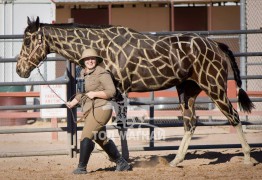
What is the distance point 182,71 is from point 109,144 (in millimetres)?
1530

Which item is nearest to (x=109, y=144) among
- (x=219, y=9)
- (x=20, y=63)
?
(x=20, y=63)

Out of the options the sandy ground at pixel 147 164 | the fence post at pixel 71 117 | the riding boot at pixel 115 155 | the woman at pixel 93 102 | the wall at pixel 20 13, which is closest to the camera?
the sandy ground at pixel 147 164

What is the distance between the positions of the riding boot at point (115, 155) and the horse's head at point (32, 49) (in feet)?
5.50

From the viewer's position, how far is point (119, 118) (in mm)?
9125

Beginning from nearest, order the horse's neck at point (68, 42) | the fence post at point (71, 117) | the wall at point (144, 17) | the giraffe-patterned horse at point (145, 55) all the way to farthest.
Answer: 1. the giraffe-patterned horse at point (145, 55)
2. the horse's neck at point (68, 42)
3. the fence post at point (71, 117)
4. the wall at point (144, 17)

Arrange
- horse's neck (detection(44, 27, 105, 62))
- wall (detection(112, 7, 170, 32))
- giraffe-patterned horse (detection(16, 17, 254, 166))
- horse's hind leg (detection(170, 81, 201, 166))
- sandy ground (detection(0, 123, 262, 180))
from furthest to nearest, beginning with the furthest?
wall (detection(112, 7, 170, 32))
horse's hind leg (detection(170, 81, 201, 166))
horse's neck (detection(44, 27, 105, 62))
giraffe-patterned horse (detection(16, 17, 254, 166))
sandy ground (detection(0, 123, 262, 180))

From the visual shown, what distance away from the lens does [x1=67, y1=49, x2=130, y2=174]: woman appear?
792cm

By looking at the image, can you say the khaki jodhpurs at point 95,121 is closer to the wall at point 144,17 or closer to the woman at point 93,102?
the woman at point 93,102

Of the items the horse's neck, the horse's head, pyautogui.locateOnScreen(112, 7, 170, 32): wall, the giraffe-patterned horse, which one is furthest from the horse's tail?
pyautogui.locateOnScreen(112, 7, 170, 32): wall

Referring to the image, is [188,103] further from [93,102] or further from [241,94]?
[93,102]

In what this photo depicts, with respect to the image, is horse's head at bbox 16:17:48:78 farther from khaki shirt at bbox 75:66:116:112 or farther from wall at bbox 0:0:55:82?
wall at bbox 0:0:55:82

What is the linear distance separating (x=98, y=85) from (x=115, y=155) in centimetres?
92

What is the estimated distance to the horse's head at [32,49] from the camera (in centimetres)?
895

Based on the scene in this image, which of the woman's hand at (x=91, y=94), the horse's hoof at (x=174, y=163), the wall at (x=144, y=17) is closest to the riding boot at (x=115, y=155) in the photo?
the woman's hand at (x=91, y=94)
